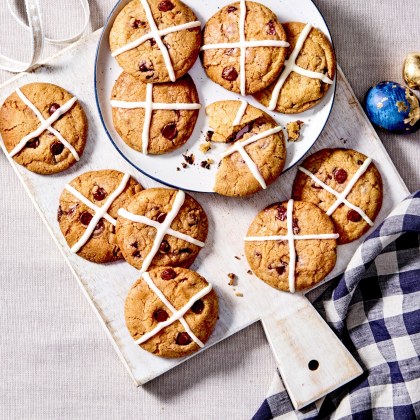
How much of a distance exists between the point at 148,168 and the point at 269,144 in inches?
14.8

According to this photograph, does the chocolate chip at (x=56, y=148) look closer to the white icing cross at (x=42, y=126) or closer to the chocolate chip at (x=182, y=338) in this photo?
the white icing cross at (x=42, y=126)

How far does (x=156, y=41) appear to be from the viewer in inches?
70.6

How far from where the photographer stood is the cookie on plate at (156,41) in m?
1.79

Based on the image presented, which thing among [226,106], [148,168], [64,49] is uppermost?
[64,49]

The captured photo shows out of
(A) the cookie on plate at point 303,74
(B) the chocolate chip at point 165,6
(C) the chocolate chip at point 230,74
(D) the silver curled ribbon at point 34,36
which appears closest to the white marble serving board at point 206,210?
(D) the silver curled ribbon at point 34,36

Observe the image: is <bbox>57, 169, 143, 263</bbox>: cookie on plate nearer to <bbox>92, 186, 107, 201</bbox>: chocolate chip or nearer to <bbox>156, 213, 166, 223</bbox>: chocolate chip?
<bbox>92, 186, 107, 201</bbox>: chocolate chip

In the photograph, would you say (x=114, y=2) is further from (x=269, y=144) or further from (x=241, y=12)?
(x=269, y=144)

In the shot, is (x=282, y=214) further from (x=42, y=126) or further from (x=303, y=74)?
(x=42, y=126)

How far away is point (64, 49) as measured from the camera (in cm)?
193

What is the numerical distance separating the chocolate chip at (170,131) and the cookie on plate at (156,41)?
0.44 feet

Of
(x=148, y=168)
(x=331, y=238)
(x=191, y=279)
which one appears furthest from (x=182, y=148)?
(x=331, y=238)

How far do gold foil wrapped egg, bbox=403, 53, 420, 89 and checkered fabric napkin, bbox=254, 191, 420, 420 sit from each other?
1.20 ft

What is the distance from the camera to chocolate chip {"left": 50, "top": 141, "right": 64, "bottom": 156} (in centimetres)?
189

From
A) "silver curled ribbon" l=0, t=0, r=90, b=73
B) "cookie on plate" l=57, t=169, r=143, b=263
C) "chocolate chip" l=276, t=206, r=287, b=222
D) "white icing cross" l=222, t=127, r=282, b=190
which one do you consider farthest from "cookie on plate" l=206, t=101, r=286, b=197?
"silver curled ribbon" l=0, t=0, r=90, b=73
